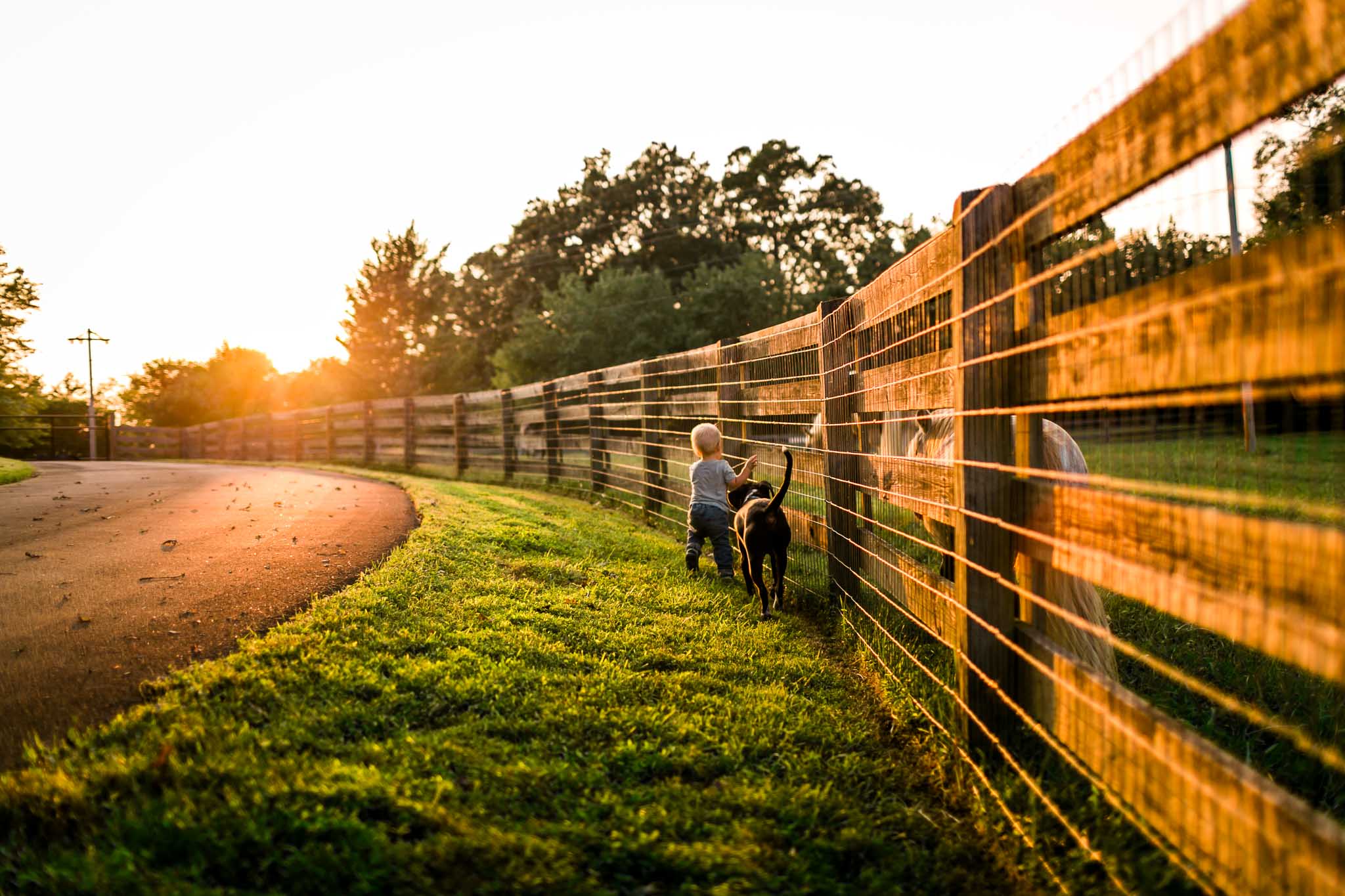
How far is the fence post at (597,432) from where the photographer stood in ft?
39.3

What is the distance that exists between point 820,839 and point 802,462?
12.1 ft

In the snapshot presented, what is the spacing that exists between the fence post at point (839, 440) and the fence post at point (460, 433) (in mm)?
13258

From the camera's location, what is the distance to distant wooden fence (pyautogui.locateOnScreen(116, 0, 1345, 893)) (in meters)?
1.51

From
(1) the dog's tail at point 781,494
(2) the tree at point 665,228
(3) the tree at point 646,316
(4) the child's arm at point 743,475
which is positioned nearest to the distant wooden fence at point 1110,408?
(1) the dog's tail at point 781,494

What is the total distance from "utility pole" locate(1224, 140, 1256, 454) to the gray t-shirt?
4805 millimetres

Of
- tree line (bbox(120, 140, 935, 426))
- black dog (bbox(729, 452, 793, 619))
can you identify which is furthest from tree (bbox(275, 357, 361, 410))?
black dog (bbox(729, 452, 793, 619))

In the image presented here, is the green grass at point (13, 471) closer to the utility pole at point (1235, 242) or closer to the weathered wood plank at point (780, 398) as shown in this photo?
the weathered wood plank at point (780, 398)

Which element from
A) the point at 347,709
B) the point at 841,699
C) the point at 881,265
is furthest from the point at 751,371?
the point at 881,265

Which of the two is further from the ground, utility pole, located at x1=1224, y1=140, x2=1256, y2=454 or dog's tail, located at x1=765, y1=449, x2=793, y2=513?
utility pole, located at x1=1224, y1=140, x2=1256, y2=454

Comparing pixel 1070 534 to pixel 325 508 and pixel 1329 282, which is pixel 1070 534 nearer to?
pixel 1329 282

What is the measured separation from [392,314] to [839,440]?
63.4 m

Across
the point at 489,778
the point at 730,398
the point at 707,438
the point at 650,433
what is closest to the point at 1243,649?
the point at 707,438

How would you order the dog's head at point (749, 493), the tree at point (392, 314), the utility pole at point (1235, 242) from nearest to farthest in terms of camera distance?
the utility pole at point (1235, 242), the dog's head at point (749, 493), the tree at point (392, 314)

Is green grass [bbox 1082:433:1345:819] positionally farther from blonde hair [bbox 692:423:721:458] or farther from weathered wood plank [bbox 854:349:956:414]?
blonde hair [bbox 692:423:721:458]
